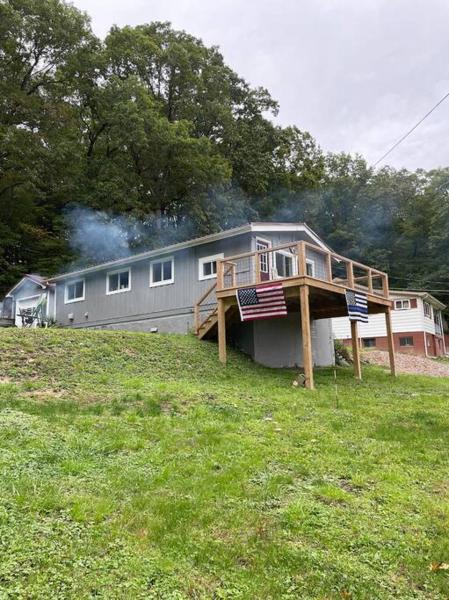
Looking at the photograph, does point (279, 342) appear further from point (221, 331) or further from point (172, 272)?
point (172, 272)

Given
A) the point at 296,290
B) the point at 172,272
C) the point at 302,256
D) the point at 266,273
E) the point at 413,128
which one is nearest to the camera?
the point at 413,128

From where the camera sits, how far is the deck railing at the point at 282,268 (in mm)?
12148

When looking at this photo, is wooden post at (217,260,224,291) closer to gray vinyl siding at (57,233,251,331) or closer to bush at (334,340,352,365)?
gray vinyl siding at (57,233,251,331)

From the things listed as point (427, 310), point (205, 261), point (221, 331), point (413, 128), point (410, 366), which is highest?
point (413, 128)

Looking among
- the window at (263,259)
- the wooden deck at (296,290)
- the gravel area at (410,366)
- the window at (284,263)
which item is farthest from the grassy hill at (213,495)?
the gravel area at (410,366)

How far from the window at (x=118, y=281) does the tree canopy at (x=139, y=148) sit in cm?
984

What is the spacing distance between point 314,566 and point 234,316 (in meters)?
10.6

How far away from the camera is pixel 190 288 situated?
15773mm

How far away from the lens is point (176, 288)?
1623 cm

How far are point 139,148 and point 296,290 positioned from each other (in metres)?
20.6

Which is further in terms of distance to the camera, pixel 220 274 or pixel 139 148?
pixel 139 148

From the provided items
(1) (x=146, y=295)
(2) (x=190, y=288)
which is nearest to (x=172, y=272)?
(2) (x=190, y=288)

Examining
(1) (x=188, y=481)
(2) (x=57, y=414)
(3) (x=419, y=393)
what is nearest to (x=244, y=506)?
(1) (x=188, y=481)

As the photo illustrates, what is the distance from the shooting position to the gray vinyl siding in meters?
15.5
